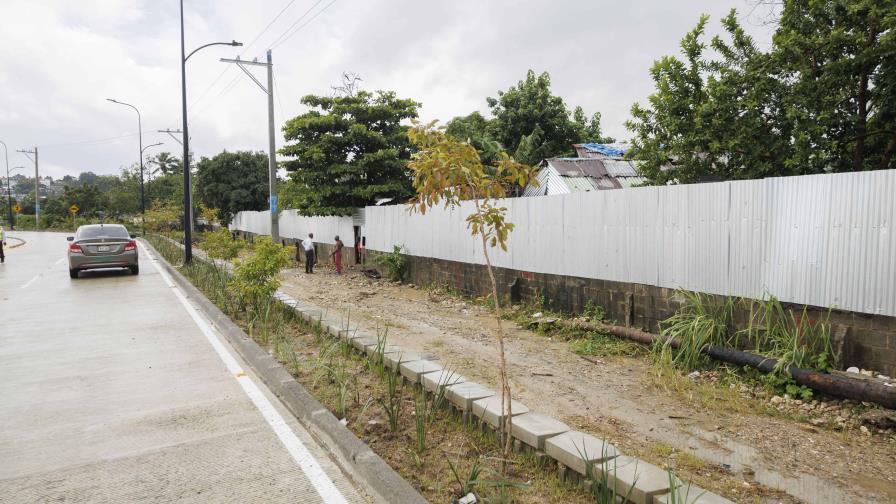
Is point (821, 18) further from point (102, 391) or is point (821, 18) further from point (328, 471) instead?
point (102, 391)

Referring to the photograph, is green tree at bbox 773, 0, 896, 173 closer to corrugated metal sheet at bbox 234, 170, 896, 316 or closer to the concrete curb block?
corrugated metal sheet at bbox 234, 170, 896, 316

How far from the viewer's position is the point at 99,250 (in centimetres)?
1656

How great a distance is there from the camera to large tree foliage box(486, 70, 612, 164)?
77.8 ft

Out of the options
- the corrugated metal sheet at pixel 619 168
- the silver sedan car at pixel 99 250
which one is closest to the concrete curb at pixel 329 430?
the silver sedan car at pixel 99 250

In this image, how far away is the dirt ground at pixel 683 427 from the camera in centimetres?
386

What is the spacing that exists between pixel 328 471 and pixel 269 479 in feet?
1.34

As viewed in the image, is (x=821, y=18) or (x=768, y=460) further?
(x=821, y=18)

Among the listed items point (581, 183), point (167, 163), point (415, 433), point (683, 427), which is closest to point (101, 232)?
point (581, 183)

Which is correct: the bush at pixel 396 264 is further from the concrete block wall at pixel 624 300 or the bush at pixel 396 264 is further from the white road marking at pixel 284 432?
the white road marking at pixel 284 432

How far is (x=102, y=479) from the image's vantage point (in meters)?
3.96

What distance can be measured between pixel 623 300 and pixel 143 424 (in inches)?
255

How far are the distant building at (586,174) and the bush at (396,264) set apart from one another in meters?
4.46

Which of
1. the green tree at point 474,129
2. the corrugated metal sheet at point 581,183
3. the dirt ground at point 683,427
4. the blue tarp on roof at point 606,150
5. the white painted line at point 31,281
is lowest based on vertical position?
the white painted line at point 31,281

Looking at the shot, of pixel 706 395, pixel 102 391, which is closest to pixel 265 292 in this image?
pixel 102 391
